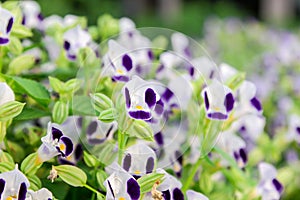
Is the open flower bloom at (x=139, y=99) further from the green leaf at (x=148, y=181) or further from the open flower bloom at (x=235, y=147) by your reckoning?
the open flower bloom at (x=235, y=147)

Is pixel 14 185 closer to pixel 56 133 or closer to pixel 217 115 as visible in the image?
pixel 56 133

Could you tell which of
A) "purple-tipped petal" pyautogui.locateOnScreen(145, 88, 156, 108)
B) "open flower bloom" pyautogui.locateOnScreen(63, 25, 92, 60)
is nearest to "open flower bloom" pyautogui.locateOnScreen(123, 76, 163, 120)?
"purple-tipped petal" pyautogui.locateOnScreen(145, 88, 156, 108)

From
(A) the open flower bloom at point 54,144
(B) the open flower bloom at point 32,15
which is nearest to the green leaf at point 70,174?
(A) the open flower bloom at point 54,144

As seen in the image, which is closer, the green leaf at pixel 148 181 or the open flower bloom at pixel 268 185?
the green leaf at pixel 148 181

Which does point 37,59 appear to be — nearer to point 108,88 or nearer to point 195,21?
point 108,88

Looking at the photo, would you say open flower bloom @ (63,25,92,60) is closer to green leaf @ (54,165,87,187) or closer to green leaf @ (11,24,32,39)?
green leaf @ (11,24,32,39)

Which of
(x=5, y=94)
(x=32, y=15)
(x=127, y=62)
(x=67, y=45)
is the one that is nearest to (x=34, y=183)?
(x=5, y=94)

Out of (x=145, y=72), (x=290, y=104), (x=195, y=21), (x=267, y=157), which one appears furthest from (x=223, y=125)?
(x=195, y=21)
